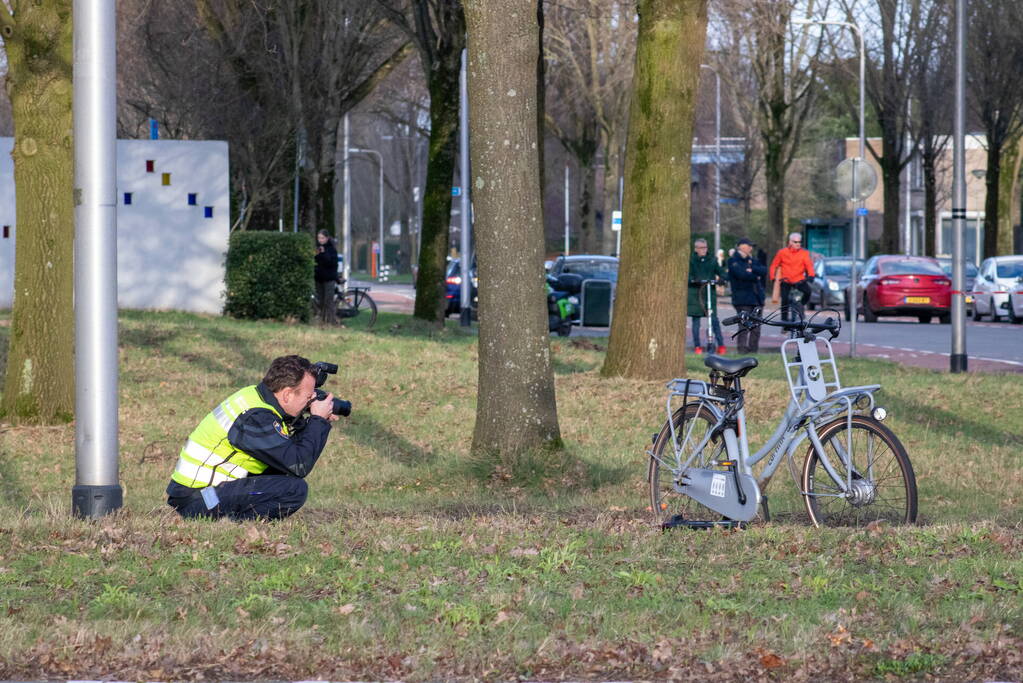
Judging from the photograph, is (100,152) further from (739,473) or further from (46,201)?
(46,201)

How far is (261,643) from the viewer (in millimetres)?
5336

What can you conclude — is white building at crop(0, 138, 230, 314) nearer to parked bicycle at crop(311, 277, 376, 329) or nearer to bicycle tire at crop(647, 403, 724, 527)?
parked bicycle at crop(311, 277, 376, 329)

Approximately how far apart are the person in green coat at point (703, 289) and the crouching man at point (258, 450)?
14396mm

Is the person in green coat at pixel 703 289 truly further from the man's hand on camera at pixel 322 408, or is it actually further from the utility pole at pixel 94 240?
the utility pole at pixel 94 240

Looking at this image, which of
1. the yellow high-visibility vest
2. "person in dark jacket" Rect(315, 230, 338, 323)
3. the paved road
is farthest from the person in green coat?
the yellow high-visibility vest

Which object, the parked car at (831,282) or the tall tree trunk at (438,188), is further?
the parked car at (831,282)

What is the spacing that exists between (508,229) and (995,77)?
118ft

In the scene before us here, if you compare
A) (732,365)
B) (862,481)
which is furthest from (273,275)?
(862,481)

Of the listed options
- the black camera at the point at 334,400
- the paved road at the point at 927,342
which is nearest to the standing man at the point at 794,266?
the paved road at the point at 927,342

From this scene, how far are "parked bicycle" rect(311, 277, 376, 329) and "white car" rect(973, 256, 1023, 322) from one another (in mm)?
15232

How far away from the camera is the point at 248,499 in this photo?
311 inches

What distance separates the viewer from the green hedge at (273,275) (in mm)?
23703

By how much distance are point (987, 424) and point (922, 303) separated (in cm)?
→ 1945

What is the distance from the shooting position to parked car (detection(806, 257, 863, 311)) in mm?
40625
